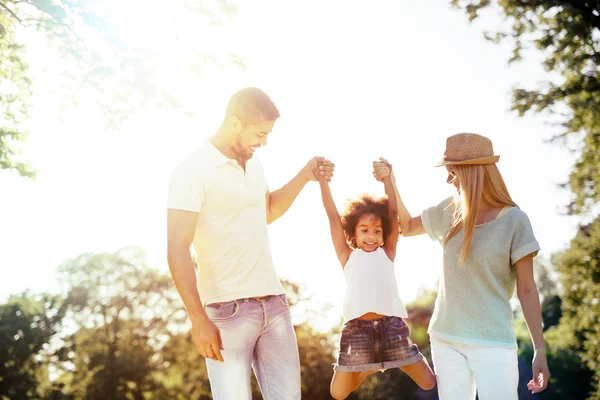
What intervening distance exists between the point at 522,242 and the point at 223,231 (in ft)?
5.64

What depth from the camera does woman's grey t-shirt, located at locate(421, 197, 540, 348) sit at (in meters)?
4.16

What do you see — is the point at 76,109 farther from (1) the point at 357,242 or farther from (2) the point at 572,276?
(2) the point at 572,276

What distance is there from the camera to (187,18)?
531 inches

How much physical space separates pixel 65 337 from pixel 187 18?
25538 mm

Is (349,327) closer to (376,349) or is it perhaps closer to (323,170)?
(376,349)

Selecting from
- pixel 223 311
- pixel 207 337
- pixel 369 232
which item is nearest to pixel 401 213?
pixel 369 232

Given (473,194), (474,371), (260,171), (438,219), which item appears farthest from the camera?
(438,219)

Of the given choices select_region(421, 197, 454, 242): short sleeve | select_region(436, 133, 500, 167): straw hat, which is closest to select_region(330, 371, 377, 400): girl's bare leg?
select_region(421, 197, 454, 242): short sleeve

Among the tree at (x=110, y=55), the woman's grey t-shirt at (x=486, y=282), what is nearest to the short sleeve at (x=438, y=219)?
the woman's grey t-shirt at (x=486, y=282)

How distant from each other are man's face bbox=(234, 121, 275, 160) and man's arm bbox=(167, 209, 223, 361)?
1.70 ft

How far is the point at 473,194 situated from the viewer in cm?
427

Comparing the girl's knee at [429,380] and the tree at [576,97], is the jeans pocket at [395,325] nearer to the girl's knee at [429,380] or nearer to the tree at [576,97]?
the girl's knee at [429,380]

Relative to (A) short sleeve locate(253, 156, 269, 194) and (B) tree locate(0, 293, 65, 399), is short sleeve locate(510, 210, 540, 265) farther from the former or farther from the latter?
(B) tree locate(0, 293, 65, 399)

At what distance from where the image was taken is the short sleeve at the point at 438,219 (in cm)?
453
